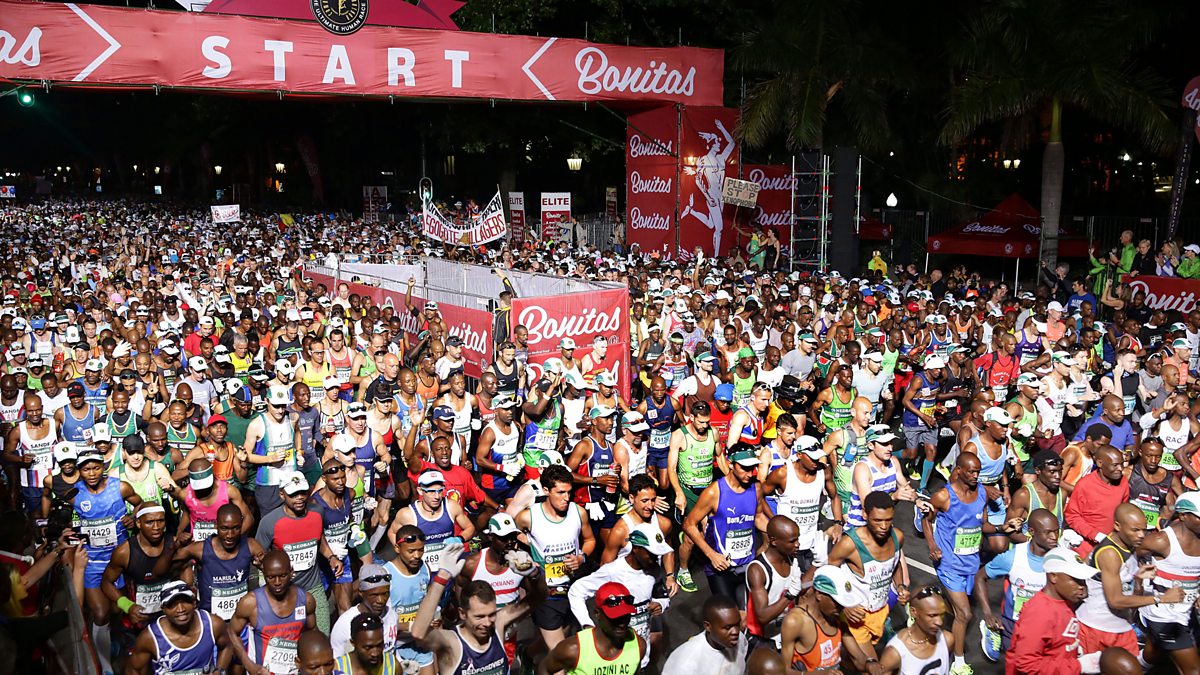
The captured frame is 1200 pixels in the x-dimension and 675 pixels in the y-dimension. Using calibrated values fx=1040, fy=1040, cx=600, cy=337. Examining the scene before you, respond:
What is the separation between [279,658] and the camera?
6.20 meters

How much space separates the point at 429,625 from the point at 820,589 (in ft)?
7.45

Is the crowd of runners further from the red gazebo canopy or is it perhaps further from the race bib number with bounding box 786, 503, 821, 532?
the red gazebo canopy

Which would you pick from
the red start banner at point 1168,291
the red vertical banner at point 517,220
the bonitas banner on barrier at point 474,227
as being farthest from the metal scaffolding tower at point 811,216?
the red vertical banner at point 517,220

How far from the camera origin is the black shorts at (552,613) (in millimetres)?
6906

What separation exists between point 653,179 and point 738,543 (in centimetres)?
2153

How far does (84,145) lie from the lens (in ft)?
355

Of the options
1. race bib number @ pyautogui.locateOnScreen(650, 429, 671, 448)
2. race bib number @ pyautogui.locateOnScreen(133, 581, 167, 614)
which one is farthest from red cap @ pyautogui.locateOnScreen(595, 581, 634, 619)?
race bib number @ pyautogui.locateOnScreen(650, 429, 671, 448)

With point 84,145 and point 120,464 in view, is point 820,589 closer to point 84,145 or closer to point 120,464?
point 120,464

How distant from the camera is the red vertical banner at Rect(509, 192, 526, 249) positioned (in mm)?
30156

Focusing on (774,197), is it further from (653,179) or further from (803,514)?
(803,514)

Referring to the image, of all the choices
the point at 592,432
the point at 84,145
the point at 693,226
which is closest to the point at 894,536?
the point at 592,432

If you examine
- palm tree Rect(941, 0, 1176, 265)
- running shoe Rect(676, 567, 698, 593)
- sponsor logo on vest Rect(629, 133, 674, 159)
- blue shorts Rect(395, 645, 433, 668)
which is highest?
palm tree Rect(941, 0, 1176, 265)

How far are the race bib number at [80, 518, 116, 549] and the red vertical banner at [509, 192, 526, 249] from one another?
22345mm

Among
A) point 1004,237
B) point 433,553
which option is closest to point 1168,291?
point 1004,237
